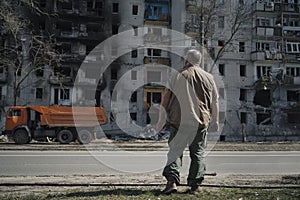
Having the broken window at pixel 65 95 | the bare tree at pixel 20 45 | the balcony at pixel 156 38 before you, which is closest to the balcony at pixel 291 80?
the balcony at pixel 156 38

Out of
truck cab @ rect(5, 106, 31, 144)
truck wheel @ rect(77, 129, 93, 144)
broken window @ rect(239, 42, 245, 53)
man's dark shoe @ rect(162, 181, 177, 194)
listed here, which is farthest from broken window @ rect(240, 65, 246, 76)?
man's dark shoe @ rect(162, 181, 177, 194)

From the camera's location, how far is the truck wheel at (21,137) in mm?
19469

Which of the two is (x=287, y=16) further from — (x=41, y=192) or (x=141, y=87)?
(x=41, y=192)

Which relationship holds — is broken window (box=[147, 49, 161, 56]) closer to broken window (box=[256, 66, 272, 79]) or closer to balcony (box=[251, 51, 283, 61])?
balcony (box=[251, 51, 283, 61])

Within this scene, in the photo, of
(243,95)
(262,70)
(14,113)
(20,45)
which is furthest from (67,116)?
(262,70)

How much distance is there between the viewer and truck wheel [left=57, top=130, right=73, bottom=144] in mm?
20184

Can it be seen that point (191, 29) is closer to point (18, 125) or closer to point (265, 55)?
point (265, 55)

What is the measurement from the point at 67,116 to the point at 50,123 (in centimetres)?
113

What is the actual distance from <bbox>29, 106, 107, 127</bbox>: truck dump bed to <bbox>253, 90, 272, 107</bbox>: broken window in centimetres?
2668

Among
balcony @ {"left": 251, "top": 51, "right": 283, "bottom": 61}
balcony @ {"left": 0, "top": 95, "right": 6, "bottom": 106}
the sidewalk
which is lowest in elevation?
the sidewalk

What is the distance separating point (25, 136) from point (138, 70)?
20.1 metres

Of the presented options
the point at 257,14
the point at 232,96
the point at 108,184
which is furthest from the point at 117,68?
the point at 108,184

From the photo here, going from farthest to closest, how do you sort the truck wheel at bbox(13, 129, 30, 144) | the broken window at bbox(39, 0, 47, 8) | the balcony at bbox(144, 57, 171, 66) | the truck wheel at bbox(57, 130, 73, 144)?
the balcony at bbox(144, 57, 171, 66)
the broken window at bbox(39, 0, 47, 8)
the truck wheel at bbox(57, 130, 73, 144)
the truck wheel at bbox(13, 129, 30, 144)

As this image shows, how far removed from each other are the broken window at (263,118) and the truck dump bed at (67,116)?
1020 inches
